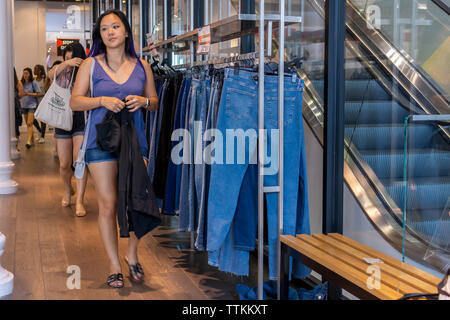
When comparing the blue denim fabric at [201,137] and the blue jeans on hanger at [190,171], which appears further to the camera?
the blue jeans on hanger at [190,171]

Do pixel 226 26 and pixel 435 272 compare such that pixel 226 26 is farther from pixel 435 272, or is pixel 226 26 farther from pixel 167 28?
pixel 167 28

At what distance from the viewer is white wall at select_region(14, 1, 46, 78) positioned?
54.9 ft

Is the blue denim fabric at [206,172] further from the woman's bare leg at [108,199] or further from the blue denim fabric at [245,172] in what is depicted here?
the woman's bare leg at [108,199]

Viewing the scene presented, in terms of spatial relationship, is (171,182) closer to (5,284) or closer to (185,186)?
(185,186)

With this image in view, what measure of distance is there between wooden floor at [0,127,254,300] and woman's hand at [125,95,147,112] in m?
1.05

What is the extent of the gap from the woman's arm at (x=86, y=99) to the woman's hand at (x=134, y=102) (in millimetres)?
48

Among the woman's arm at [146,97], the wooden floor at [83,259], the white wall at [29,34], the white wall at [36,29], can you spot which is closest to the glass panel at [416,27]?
the woman's arm at [146,97]

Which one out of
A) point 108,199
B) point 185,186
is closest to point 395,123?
point 185,186

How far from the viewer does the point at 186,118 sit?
3.63 meters

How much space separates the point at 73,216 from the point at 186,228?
6.99 feet

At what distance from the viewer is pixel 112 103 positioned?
330 centimetres

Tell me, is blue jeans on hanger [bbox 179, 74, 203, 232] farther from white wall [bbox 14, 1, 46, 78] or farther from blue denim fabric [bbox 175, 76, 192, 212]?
white wall [bbox 14, 1, 46, 78]

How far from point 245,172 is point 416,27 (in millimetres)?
1734

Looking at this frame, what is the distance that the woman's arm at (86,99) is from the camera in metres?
3.31
